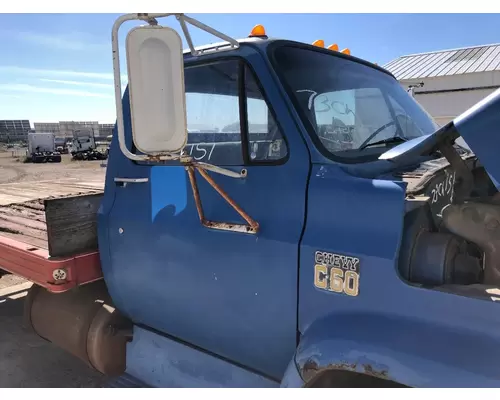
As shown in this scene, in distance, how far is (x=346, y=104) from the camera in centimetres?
235

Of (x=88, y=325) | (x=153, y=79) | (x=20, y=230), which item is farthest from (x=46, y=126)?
(x=153, y=79)

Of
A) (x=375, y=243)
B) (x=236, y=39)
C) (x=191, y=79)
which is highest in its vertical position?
(x=236, y=39)

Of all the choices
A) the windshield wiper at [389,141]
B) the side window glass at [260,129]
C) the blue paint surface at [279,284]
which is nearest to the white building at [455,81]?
the windshield wiper at [389,141]

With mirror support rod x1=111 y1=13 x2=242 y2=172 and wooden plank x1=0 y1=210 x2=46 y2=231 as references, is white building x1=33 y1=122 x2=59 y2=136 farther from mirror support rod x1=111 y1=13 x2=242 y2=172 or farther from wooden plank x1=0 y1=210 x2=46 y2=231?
mirror support rod x1=111 y1=13 x2=242 y2=172

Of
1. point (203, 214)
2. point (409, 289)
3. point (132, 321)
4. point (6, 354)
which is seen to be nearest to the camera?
point (409, 289)

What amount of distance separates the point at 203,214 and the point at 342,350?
34.4 inches

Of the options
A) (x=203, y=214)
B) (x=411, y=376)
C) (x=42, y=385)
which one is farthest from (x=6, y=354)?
(x=411, y=376)

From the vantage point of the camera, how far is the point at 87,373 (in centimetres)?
349

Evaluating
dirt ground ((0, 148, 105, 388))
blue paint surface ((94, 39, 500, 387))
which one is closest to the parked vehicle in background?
dirt ground ((0, 148, 105, 388))

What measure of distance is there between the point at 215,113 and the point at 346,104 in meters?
0.70

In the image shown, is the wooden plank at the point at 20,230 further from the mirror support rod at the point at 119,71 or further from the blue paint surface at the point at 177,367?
the mirror support rod at the point at 119,71

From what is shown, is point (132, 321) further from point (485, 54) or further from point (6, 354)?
point (485, 54)

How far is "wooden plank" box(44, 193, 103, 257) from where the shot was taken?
257 cm

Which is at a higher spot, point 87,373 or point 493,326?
point 493,326
